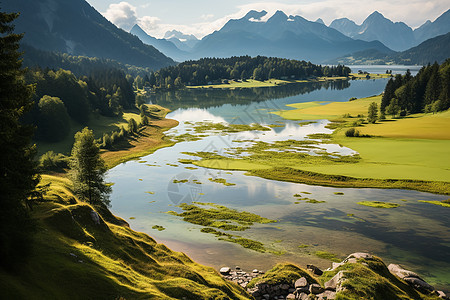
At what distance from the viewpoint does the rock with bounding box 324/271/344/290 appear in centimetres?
2843

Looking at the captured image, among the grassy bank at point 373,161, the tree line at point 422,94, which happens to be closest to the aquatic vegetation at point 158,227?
the grassy bank at point 373,161

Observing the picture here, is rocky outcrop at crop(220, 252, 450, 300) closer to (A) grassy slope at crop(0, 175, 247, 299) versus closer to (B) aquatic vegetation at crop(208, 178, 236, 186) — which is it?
(A) grassy slope at crop(0, 175, 247, 299)

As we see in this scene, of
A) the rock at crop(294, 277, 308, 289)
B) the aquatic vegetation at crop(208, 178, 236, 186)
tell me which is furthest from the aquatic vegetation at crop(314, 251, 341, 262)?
the aquatic vegetation at crop(208, 178, 236, 186)

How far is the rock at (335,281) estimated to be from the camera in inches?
1119

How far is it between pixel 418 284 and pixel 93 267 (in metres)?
32.3

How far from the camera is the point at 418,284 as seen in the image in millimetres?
31109

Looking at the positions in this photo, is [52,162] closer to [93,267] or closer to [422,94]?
[93,267]

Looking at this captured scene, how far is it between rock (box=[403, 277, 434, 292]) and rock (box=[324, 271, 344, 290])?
338 inches

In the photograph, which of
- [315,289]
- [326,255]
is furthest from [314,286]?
[326,255]

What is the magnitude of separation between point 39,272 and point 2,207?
5.31m

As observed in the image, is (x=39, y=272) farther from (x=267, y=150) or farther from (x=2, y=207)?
(x=267, y=150)

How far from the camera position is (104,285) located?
73.6 feet

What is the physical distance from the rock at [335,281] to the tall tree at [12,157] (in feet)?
86.2

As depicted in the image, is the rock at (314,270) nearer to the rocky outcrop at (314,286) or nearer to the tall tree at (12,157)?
the rocky outcrop at (314,286)
